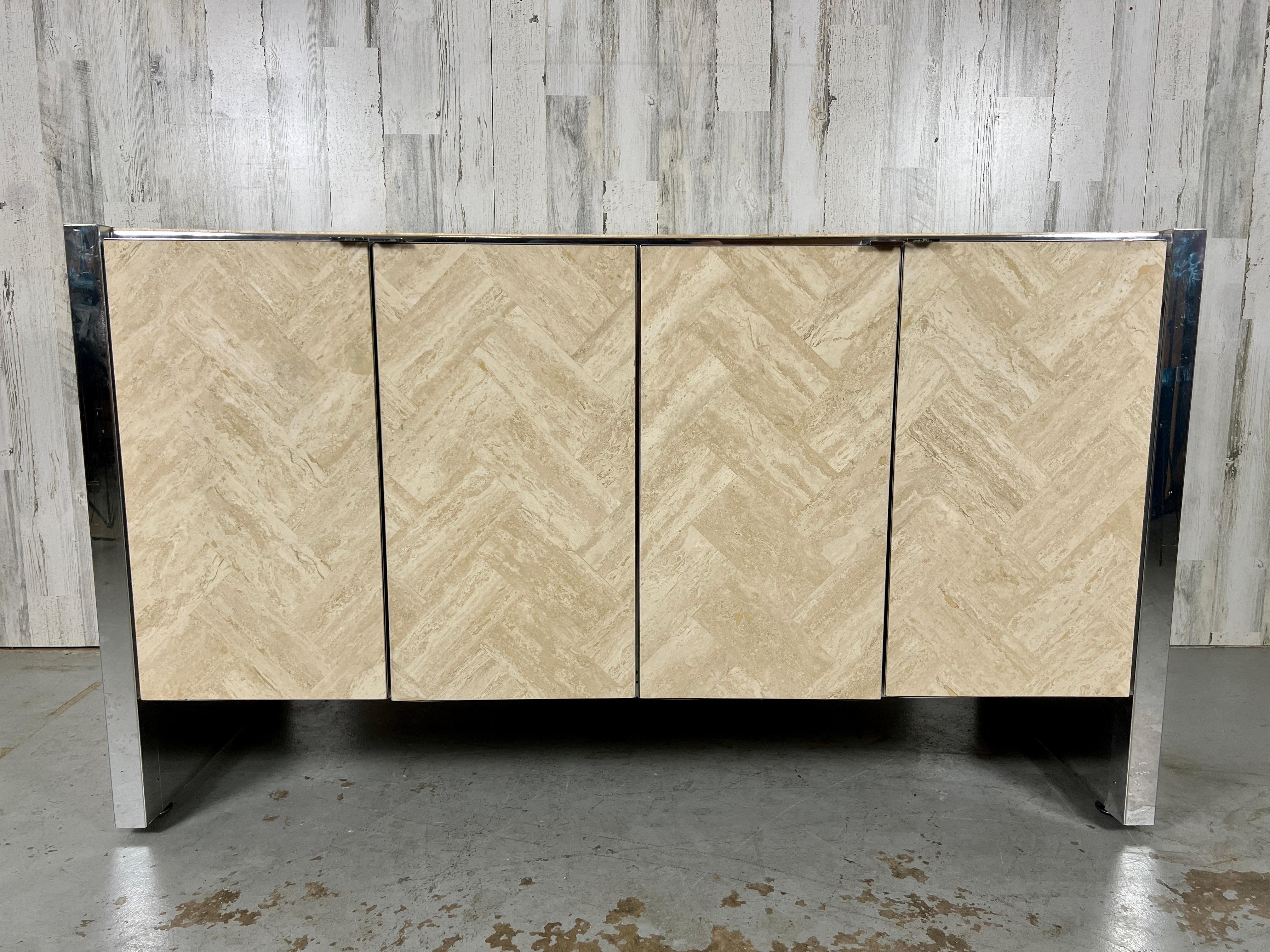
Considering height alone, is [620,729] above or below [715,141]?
below

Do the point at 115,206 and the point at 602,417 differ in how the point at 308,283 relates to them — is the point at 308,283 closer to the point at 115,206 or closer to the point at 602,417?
the point at 602,417

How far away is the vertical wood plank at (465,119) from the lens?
258 cm

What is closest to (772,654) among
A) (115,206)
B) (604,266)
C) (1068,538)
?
(1068,538)

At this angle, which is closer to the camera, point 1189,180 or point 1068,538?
point 1068,538

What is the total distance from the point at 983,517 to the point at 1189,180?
179 centimetres

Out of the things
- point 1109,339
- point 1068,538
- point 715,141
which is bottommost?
point 1068,538

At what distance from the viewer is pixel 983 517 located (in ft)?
5.92

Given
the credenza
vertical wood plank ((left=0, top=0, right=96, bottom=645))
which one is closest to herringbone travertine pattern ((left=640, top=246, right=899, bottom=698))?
the credenza

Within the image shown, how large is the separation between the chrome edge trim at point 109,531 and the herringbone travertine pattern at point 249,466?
0.07 feet

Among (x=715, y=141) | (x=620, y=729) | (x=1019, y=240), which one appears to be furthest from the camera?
(x=715, y=141)

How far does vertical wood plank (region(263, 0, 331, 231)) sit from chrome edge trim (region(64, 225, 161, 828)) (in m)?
0.92

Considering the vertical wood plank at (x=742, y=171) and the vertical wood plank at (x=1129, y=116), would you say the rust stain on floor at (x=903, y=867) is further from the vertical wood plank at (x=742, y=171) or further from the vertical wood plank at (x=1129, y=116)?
the vertical wood plank at (x=1129, y=116)

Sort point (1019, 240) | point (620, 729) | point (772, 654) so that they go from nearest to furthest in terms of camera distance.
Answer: point (1019, 240) → point (772, 654) → point (620, 729)

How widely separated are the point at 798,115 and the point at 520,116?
92 cm
